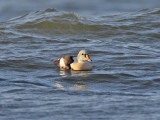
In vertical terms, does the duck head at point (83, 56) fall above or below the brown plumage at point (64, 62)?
above

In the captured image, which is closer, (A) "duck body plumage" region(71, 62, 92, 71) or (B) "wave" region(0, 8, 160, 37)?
(A) "duck body plumage" region(71, 62, 92, 71)

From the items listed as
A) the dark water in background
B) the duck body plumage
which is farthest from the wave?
the duck body plumage

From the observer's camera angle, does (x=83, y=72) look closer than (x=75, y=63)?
Yes

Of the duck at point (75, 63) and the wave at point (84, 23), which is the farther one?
the wave at point (84, 23)

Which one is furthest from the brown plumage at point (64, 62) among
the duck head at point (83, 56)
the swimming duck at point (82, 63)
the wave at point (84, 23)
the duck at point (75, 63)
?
the wave at point (84, 23)

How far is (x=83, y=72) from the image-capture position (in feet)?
35.5

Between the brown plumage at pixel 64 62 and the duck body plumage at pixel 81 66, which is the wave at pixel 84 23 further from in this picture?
the duck body plumage at pixel 81 66

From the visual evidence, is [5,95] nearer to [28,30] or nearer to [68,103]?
[68,103]

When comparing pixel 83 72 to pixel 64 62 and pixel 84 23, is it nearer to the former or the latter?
pixel 64 62

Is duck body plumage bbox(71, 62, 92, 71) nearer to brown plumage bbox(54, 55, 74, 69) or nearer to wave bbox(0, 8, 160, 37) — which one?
brown plumage bbox(54, 55, 74, 69)

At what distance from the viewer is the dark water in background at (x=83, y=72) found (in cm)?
713

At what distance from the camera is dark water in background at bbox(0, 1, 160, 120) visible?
713 cm

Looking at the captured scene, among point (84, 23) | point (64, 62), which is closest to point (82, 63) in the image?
point (64, 62)

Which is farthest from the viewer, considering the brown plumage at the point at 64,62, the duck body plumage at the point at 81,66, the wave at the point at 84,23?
the wave at the point at 84,23
